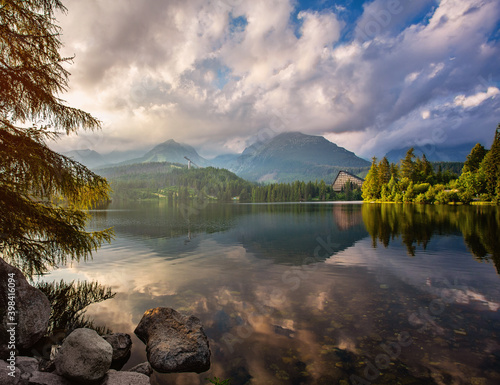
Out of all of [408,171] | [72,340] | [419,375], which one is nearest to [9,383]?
[72,340]

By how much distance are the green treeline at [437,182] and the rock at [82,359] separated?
11729 cm

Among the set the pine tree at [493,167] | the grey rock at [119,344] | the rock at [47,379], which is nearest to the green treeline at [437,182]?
the pine tree at [493,167]

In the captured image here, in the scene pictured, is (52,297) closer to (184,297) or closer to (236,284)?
(184,297)

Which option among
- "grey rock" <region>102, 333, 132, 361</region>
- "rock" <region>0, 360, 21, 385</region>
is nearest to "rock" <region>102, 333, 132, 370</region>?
"grey rock" <region>102, 333, 132, 361</region>

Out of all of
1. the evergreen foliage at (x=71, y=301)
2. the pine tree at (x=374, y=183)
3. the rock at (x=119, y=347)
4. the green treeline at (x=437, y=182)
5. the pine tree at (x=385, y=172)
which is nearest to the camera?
the rock at (x=119, y=347)

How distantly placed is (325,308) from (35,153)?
45.5ft

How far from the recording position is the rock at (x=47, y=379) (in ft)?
20.2

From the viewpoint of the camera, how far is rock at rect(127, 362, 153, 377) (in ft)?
25.9

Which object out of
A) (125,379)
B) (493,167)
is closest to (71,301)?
(125,379)

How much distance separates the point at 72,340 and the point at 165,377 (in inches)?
119

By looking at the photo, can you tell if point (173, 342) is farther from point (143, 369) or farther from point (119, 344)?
point (119, 344)

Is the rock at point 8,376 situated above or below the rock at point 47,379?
above

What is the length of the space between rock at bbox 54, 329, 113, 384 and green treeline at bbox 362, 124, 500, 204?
385 ft

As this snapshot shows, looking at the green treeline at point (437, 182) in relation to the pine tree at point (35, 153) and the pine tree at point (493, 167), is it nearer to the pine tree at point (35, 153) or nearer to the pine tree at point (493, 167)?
the pine tree at point (493, 167)
